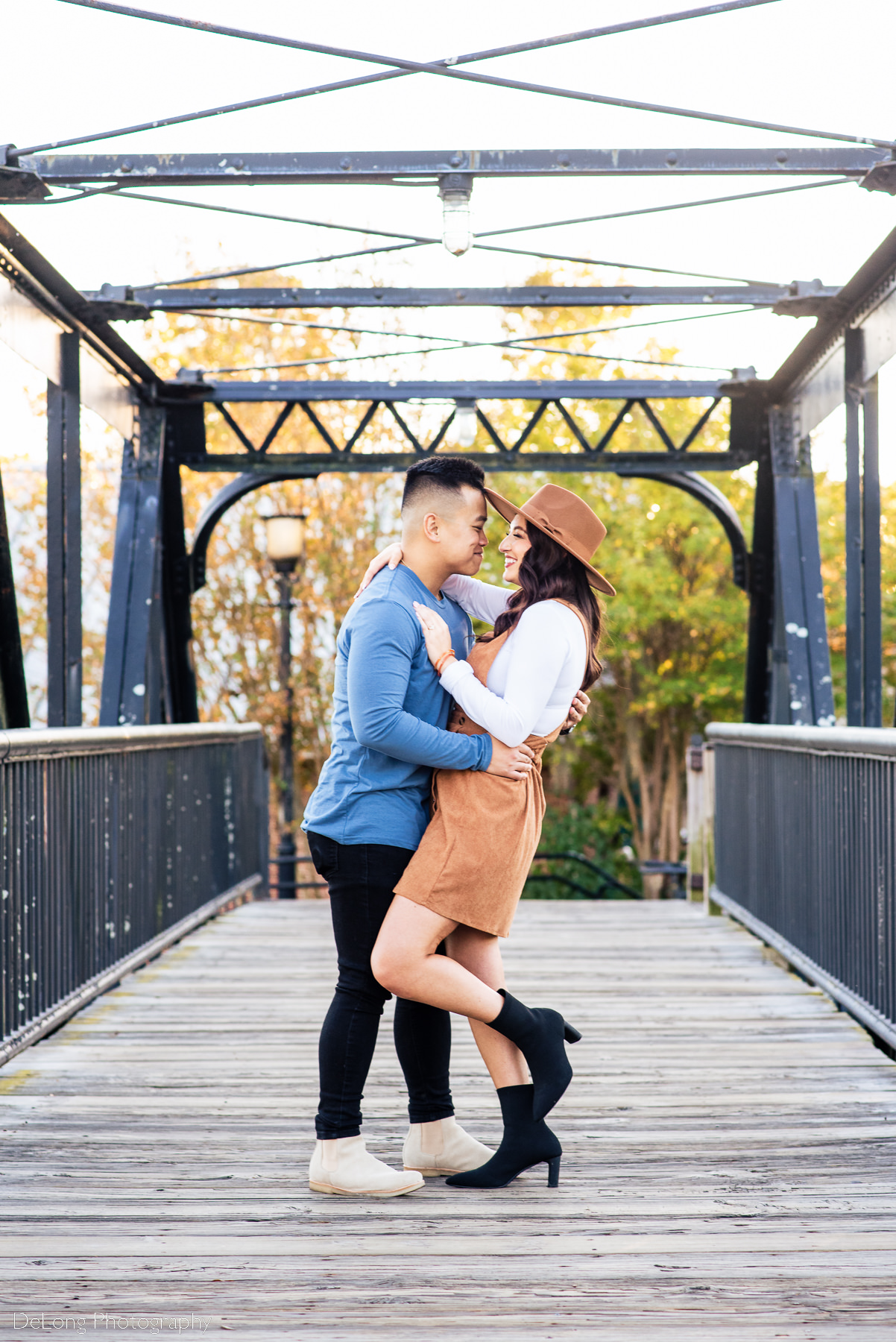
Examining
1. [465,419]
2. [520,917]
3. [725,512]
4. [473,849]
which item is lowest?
[520,917]

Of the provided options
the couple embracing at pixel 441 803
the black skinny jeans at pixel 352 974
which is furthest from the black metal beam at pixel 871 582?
the black skinny jeans at pixel 352 974

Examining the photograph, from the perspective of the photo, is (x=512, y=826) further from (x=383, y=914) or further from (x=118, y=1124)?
(x=118, y=1124)

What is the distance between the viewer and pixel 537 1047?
3.36 m

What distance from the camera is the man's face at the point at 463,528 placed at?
3.43 m

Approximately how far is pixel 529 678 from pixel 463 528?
1.41 feet

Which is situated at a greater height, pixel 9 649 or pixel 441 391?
pixel 441 391

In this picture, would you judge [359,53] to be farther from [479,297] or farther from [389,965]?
[389,965]

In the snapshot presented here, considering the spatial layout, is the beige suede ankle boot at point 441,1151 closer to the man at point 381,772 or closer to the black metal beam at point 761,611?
the man at point 381,772

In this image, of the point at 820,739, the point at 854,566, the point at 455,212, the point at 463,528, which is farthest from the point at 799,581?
the point at 463,528

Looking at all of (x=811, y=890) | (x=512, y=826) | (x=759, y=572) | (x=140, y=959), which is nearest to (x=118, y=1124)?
(x=512, y=826)

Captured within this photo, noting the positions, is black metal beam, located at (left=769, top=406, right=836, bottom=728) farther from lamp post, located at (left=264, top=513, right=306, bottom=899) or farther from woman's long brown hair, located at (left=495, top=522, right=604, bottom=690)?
woman's long brown hair, located at (left=495, top=522, right=604, bottom=690)

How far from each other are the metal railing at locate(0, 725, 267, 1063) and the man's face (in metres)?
1.80
